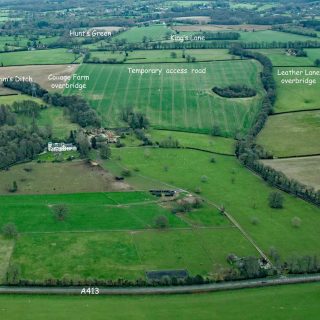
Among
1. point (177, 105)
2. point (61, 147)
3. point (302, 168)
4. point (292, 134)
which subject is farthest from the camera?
point (177, 105)

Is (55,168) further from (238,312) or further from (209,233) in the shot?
(238,312)

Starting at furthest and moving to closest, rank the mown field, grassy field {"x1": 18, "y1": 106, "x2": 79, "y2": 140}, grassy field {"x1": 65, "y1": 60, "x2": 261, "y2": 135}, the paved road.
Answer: grassy field {"x1": 65, "y1": 60, "x2": 261, "y2": 135} → grassy field {"x1": 18, "y1": 106, "x2": 79, "y2": 140} → the mown field → the paved road

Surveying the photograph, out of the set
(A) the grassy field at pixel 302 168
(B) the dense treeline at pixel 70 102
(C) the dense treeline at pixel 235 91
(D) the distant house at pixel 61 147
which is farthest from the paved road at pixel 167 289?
(C) the dense treeline at pixel 235 91

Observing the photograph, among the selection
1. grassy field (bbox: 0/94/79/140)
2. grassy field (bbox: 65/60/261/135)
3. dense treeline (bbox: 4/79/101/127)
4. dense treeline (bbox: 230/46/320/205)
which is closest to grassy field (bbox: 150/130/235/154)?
dense treeline (bbox: 230/46/320/205)

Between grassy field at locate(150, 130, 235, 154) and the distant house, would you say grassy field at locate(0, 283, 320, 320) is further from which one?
grassy field at locate(150, 130, 235, 154)

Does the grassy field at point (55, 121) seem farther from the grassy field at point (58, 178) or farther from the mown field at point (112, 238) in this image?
the mown field at point (112, 238)

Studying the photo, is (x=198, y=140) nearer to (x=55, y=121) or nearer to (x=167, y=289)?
(x=55, y=121)

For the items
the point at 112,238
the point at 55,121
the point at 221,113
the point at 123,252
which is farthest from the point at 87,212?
the point at 221,113
